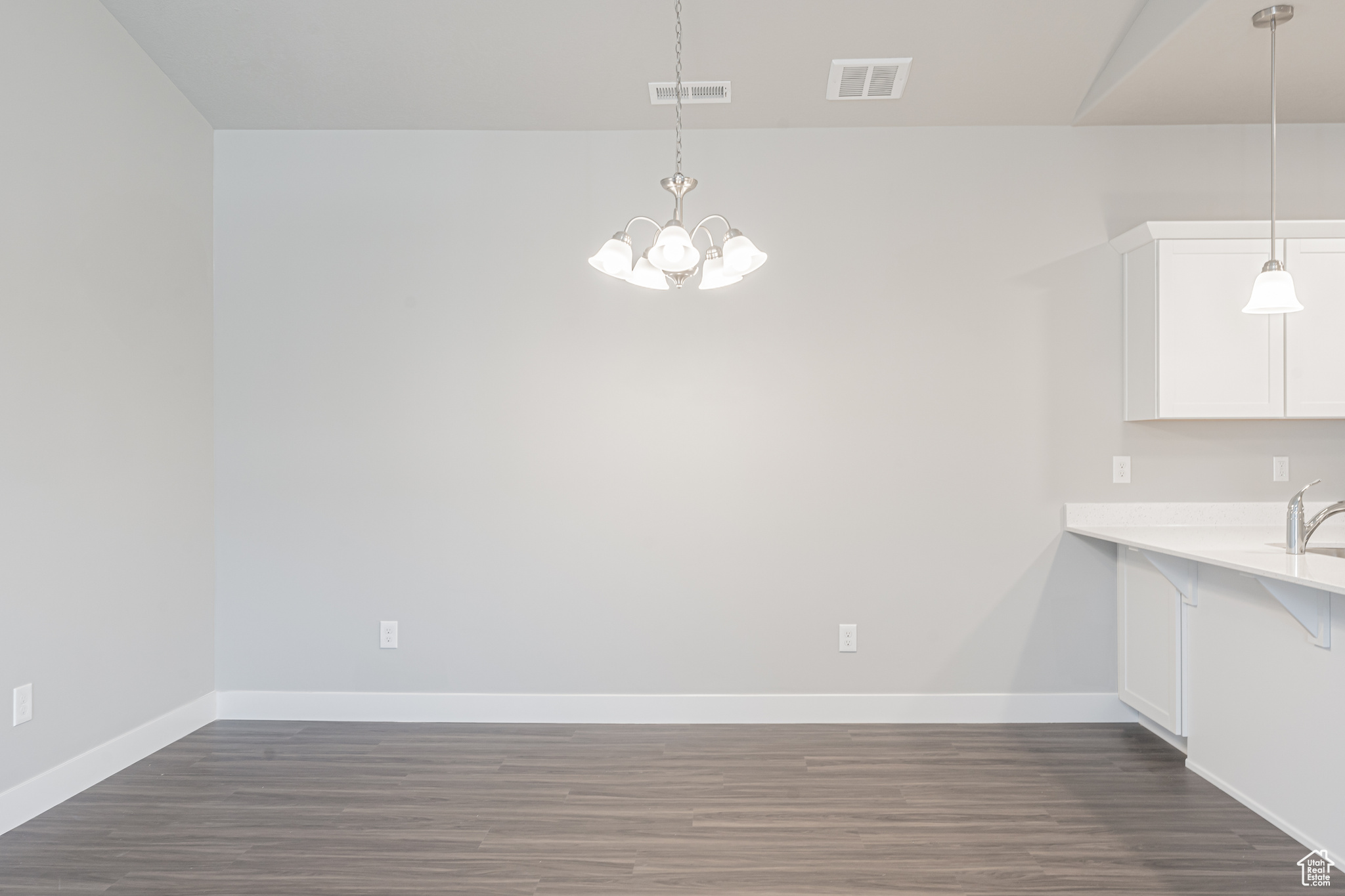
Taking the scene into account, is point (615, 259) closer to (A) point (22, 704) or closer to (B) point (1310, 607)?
(B) point (1310, 607)

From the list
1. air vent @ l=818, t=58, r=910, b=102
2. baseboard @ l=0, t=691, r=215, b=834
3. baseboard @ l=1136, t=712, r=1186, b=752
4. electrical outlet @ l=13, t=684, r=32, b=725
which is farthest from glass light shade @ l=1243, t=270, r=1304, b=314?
baseboard @ l=0, t=691, r=215, b=834

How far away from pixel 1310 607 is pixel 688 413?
87.2 inches

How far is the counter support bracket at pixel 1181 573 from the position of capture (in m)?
2.70

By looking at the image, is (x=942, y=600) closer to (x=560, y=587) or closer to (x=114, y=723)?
(x=560, y=587)

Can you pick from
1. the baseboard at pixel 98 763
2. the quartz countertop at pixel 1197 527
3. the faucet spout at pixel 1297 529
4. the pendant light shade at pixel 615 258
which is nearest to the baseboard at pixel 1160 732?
the quartz countertop at pixel 1197 527

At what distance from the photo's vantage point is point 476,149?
3.33 meters

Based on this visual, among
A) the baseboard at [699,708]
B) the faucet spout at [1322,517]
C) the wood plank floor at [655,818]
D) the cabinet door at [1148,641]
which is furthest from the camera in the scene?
the baseboard at [699,708]

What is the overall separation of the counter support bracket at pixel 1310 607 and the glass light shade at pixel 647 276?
1969 mm

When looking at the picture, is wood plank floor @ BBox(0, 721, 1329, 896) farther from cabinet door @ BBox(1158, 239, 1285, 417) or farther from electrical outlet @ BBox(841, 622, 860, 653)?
cabinet door @ BBox(1158, 239, 1285, 417)

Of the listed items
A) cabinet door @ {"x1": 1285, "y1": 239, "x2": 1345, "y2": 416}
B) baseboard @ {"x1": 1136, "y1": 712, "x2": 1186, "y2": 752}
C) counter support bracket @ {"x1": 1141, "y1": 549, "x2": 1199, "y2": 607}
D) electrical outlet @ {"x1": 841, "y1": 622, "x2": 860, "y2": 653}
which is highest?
cabinet door @ {"x1": 1285, "y1": 239, "x2": 1345, "y2": 416}

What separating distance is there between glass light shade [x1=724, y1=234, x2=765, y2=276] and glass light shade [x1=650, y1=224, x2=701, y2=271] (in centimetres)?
9

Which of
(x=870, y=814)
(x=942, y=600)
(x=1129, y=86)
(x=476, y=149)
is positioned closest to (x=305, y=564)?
(x=476, y=149)

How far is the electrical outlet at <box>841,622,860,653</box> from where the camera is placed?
3.27 metres

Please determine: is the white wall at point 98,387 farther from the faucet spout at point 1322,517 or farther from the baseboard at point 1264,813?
the faucet spout at point 1322,517
